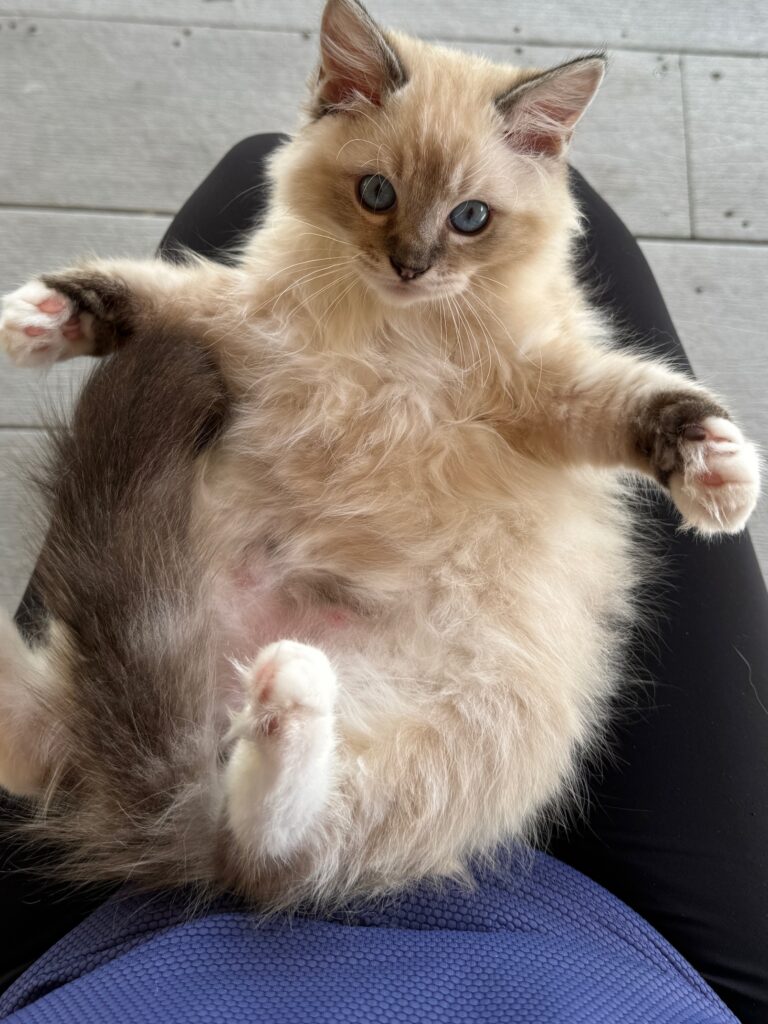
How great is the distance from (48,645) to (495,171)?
0.91 m

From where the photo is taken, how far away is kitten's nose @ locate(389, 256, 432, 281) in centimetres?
107

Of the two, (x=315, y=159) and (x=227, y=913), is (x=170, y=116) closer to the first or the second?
(x=315, y=159)

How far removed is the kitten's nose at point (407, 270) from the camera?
1073mm

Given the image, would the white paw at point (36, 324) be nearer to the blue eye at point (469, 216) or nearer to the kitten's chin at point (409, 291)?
the kitten's chin at point (409, 291)

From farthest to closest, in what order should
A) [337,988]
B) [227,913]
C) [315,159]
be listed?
[315,159], [227,913], [337,988]

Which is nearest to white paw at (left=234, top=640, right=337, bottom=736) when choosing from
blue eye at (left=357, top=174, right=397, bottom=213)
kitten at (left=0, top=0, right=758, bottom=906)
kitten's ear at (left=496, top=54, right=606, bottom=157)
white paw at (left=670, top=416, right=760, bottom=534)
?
kitten at (left=0, top=0, right=758, bottom=906)

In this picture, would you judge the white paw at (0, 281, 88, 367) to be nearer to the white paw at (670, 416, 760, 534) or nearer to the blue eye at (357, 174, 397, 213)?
the blue eye at (357, 174, 397, 213)

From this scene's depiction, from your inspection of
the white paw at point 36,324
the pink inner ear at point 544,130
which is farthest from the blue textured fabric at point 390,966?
the pink inner ear at point 544,130

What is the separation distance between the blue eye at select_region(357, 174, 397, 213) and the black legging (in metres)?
0.61

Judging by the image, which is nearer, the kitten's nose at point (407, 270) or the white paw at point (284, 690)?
the white paw at point (284, 690)

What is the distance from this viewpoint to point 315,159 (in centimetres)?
118

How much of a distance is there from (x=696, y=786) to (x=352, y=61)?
3.78ft

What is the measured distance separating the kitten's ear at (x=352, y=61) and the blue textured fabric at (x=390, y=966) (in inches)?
43.5

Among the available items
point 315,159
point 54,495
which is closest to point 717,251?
point 315,159
